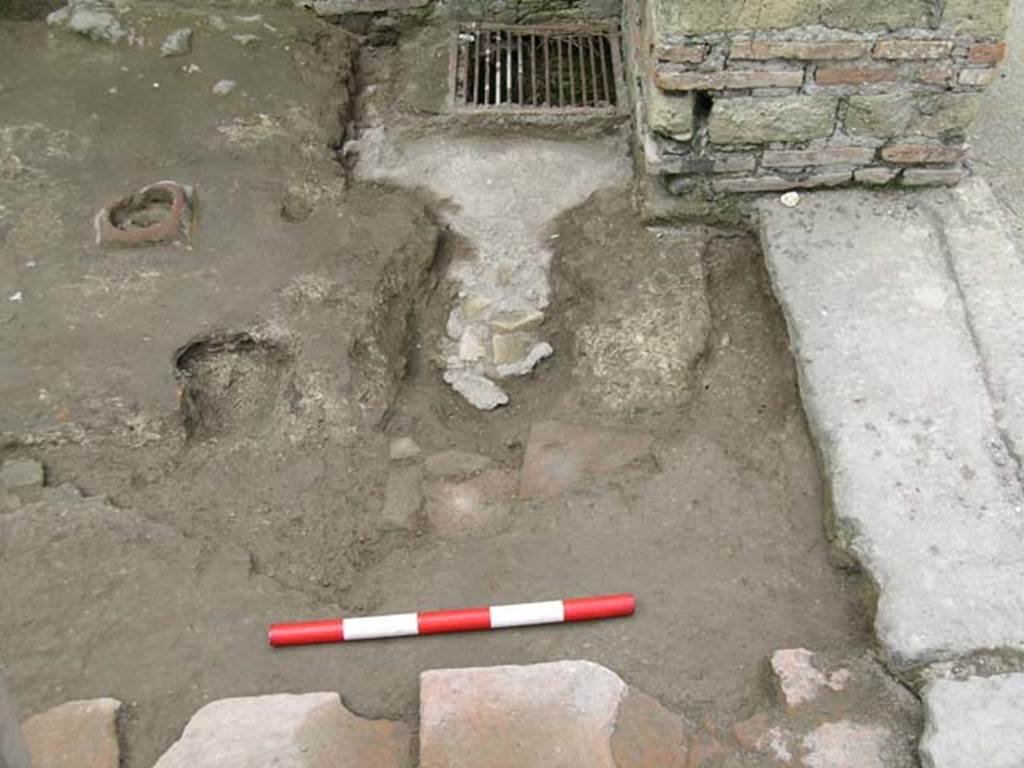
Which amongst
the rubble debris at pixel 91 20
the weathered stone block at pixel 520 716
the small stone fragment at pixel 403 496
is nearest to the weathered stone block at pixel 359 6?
the rubble debris at pixel 91 20

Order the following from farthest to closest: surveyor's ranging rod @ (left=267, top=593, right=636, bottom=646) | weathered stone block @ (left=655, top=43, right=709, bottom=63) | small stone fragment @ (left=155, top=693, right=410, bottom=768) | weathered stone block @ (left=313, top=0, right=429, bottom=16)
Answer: weathered stone block @ (left=313, top=0, right=429, bottom=16) → weathered stone block @ (left=655, top=43, right=709, bottom=63) → surveyor's ranging rod @ (left=267, top=593, right=636, bottom=646) → small stone fragment @ (left=155, top=693, right=410, bottom=768)

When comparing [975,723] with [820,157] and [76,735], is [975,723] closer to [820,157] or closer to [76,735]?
[820,157]

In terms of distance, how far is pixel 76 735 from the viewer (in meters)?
2.48

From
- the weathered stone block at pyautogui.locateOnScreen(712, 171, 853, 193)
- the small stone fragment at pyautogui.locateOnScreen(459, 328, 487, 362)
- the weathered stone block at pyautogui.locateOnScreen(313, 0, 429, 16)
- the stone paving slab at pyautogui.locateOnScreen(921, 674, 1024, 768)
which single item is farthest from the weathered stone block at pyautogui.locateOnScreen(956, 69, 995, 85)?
the weathered stone block at pyautogui.locateOnScreen(313, 0, 429, 16)

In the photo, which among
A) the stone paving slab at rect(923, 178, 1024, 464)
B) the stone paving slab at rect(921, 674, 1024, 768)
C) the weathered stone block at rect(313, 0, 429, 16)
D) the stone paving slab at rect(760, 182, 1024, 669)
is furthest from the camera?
the weathered stone block at rect(313, 0, 429, 16)

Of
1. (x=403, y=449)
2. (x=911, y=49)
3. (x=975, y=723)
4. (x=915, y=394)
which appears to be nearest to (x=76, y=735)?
(x=403, y=449)

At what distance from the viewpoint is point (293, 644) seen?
268 cm

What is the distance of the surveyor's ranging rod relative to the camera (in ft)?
8.78

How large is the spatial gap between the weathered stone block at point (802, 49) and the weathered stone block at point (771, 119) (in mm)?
162

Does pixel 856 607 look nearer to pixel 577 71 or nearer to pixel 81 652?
pixel 81 652

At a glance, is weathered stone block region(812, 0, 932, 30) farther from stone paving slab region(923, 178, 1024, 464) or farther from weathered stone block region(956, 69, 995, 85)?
stone paving slab region(923, 178, 1024, 464)

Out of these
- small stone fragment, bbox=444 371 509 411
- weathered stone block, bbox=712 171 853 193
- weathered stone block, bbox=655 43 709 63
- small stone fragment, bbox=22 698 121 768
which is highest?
weathered stone block, bbox=655 43 709 63

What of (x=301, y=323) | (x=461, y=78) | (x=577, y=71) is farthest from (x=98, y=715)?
(x=577, y=71)

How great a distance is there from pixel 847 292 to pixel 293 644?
2036mm
